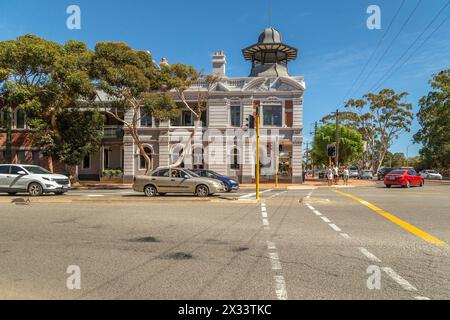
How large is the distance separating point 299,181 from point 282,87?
9240 mm

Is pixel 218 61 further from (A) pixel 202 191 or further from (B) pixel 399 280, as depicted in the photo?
(B) pixel 399 280

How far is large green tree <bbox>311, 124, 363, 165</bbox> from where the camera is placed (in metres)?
50.2

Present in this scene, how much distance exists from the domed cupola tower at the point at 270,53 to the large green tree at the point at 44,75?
17413mm

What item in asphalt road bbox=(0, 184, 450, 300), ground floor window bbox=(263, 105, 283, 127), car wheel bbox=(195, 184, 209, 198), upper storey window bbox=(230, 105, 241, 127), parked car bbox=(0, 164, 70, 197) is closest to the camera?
asphalt road bbox=(0, 184, 450, 300)

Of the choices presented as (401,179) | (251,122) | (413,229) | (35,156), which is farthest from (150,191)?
(35,156)

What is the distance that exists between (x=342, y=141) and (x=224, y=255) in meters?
46.1

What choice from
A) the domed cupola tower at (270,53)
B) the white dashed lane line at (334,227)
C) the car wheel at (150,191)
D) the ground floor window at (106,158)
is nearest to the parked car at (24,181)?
the car wheel at (150,191)

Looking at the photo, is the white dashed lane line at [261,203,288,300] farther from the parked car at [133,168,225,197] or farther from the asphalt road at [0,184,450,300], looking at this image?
the parked car at [133,168,225,197]

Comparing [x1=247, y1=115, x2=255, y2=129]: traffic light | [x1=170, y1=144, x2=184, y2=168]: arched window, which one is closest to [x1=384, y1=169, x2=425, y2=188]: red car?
[x1=247, y1=115, x2=255, y2=129]: traffic light

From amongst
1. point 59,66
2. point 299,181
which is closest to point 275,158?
point 299,181

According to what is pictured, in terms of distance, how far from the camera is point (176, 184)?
1853cm

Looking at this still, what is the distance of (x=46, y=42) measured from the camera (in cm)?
2769

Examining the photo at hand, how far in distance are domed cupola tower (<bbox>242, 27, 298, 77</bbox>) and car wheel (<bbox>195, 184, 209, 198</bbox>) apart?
916 inches

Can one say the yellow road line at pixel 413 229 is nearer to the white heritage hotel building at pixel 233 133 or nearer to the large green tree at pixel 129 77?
the large green tree at pixel 129 77
